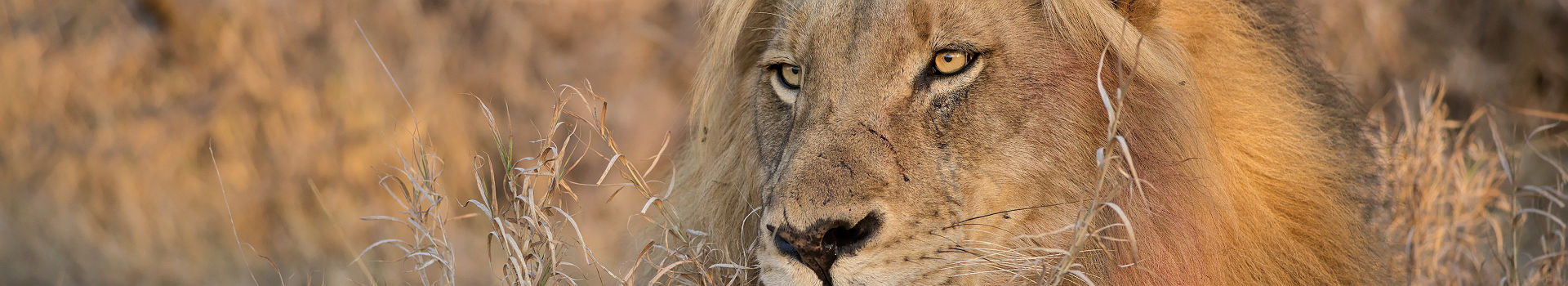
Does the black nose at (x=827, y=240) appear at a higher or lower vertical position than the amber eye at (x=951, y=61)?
lower

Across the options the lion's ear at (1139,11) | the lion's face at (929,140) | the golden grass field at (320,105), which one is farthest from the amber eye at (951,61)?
the golden grass field at (320,105)

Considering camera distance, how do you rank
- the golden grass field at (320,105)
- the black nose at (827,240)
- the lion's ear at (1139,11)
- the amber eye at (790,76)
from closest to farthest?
the black nose at (827,240), the lion's ear at (1139,11), the amber eye at (790,76), the golden grass field at (320,105)

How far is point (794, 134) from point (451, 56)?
412cm

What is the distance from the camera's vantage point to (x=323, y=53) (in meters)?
5.92

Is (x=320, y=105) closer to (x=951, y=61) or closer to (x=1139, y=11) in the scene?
(x=951, y=61)

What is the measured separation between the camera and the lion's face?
2023 millimetres

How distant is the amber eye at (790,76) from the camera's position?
2.51 m

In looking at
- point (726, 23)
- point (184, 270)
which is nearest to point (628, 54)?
point (184, 270)

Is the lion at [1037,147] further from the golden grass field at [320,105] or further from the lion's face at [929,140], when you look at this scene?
the golden grass field at [320,105]

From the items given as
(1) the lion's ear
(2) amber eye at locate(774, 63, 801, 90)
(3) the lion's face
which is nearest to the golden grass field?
(2) amber eye at locate(774, 63, 801, 90)

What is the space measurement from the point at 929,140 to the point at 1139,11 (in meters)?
0.45

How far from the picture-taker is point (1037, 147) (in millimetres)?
2152

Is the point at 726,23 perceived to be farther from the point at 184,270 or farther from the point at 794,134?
the point at 184,270

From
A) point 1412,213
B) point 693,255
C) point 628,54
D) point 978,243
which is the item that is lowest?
point 628,54
